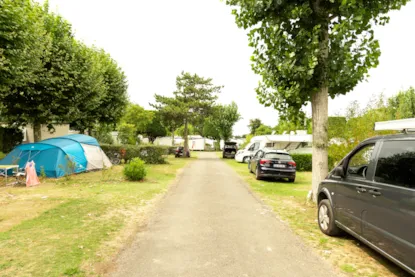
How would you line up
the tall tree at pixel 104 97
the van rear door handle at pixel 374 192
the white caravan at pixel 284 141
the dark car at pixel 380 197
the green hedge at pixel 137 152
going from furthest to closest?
the white caravan at pixel 284 141, the green hedge at pixel 137 152, the tall tree at pixel 104 97, the van rear door handle at pixel 374 192, the dark car at pixel 380 197

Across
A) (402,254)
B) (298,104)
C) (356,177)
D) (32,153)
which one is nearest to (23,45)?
(32,153)

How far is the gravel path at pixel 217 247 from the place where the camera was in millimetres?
3868

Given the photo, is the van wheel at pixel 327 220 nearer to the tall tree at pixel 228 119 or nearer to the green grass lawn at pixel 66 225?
the green grass lawn at pixel 66 225

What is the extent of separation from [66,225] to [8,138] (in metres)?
22.0

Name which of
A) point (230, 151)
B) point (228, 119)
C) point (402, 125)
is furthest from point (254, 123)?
point (402, 125)

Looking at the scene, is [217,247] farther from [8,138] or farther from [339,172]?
[8,138]

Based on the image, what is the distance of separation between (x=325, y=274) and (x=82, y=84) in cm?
1576

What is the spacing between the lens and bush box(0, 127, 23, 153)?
894 inches

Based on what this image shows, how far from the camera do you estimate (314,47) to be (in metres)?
7.19

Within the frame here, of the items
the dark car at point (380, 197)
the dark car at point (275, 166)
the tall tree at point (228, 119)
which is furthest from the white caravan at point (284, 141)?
the tall tree at point (228, 119)

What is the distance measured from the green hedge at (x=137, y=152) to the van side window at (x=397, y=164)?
737 inches

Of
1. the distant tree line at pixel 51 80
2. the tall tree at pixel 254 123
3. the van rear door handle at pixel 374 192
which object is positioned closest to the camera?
the van rear door handle at pixel 374 192

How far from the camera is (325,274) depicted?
12.5 feet

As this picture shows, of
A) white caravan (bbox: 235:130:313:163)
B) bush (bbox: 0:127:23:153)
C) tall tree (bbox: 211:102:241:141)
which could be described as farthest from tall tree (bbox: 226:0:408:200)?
tall tree (bbox: 211:102:241:141)
